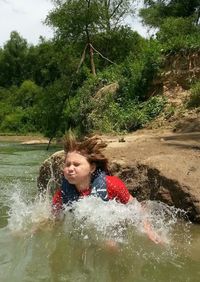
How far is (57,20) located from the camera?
25.9m

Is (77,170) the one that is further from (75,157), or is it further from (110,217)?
(110,217)

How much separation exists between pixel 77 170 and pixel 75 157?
0.14 meters

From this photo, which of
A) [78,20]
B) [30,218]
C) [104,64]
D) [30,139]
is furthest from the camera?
[30,139]

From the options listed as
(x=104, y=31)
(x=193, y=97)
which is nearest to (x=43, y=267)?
(x=193, y=97)

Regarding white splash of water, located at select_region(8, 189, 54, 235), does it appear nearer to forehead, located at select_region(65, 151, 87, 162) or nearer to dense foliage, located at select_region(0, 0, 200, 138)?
forehead, located at select_region(65, 151, 87, 162)

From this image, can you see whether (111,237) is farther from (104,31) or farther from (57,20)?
(104,31)

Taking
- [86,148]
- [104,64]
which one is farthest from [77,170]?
[104,64]

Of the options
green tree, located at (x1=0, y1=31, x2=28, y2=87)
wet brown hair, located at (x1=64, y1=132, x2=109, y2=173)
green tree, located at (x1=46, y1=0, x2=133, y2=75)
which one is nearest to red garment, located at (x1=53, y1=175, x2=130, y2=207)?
wet brown hair, located at (x1=64, y1=132, x2=109, y2=173)

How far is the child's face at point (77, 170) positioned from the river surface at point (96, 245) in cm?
19

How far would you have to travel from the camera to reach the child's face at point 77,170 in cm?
454

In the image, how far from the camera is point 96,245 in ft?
13.4

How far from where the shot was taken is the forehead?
4.62m

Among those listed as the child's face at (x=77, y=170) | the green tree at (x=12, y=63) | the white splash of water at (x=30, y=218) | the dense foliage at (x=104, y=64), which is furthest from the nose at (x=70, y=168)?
the green tree at (x=12, y=63)

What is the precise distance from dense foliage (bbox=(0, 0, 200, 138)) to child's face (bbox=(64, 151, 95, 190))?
27.4 ft
